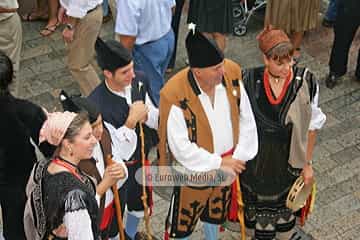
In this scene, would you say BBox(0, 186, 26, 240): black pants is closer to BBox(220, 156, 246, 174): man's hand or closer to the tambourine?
BBox(220, 156, 246, 174): man's hand

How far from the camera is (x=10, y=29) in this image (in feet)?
18.3

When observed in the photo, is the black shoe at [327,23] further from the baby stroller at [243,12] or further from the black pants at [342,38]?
the black pants at [342,38]

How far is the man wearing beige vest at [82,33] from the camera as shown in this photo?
5.67 m

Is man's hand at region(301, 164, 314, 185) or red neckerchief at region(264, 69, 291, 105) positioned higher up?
red neckerchief at region(264, 69, 291, 105)

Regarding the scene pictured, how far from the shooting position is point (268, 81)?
13.6ft

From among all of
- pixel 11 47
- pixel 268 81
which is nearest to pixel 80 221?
pixel 268 81

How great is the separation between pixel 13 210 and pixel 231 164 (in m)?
1.34

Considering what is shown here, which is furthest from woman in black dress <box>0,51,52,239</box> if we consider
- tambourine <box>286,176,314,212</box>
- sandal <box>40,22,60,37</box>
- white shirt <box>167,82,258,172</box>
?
sandal <box>40,22,60,37</box>

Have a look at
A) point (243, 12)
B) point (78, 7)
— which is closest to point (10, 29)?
point (78, 7)

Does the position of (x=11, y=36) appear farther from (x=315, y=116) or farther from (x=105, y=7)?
(x=315, y=116)

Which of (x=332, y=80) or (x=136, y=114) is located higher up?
(x=136, y=114)

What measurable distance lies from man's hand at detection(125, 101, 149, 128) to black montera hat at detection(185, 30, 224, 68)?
45 cm

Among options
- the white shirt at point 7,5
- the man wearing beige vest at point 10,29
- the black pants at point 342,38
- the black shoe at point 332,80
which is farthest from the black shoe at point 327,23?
the white shirt at point 7,5

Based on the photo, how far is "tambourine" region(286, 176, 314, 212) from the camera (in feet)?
14.5
